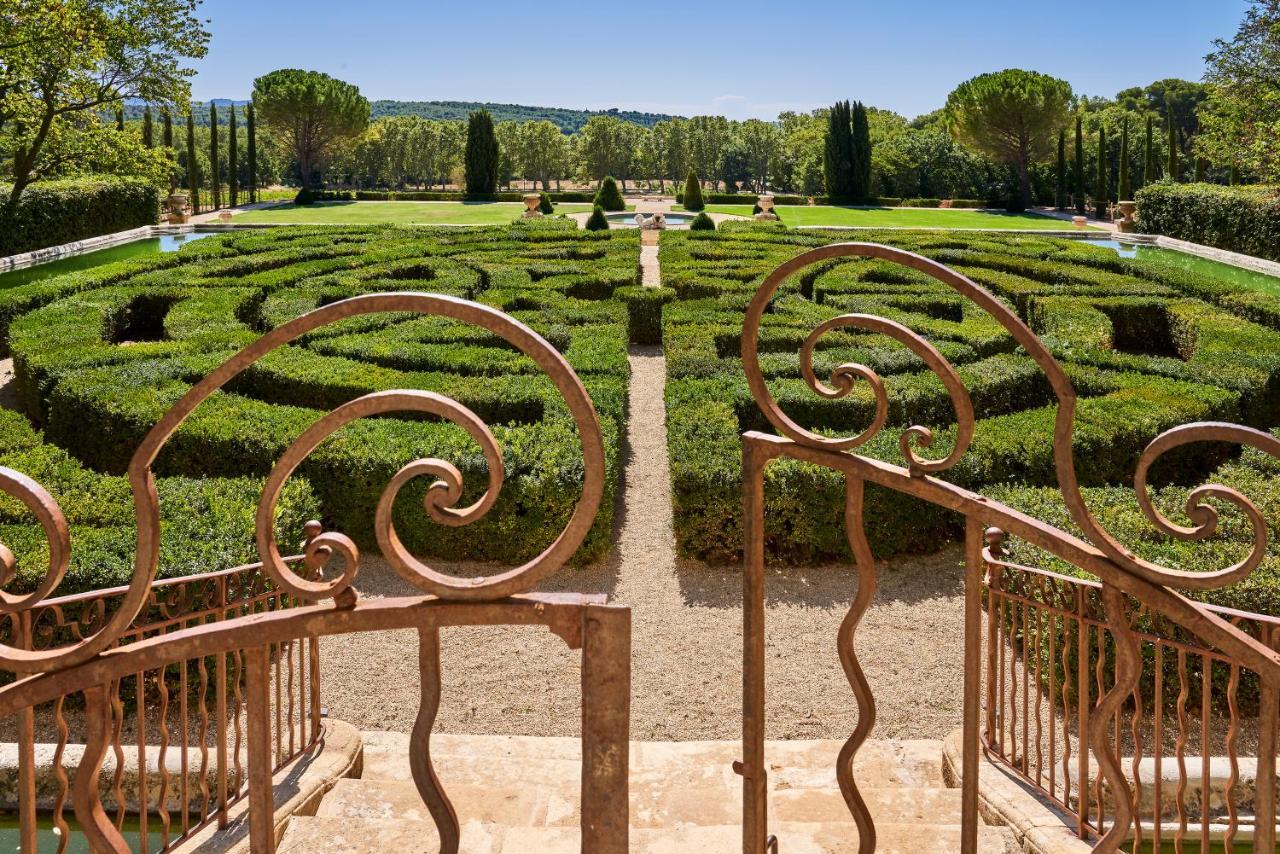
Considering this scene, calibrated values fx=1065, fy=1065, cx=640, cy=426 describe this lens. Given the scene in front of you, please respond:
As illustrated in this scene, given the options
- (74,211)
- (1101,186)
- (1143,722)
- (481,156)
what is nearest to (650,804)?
(1143,722)

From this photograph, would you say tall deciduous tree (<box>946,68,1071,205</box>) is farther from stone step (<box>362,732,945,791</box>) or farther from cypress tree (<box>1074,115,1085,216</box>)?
stone step (<box>362,732,945,791</box>)

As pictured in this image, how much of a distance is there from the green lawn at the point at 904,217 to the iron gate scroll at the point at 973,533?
3056cm

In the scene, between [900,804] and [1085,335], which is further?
[1085,335]

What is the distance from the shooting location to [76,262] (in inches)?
898

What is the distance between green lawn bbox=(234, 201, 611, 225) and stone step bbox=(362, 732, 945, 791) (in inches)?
1076

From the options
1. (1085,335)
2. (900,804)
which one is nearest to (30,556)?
(900,804)

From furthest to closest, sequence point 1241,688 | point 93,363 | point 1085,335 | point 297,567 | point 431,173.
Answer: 1. point 431,173
2. point 1085,335
3. point 93,363
4. point 297,567
5. point 1241,688

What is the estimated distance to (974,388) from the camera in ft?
29.5

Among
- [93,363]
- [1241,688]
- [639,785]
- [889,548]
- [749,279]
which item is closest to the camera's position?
[639,785]

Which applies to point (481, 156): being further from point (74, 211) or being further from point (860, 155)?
point (74, 211)

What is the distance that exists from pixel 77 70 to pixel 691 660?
779 inches

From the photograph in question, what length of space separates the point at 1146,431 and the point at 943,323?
370 centimetres

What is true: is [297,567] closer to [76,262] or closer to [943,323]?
[943,323]

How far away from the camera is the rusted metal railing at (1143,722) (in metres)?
2.85
